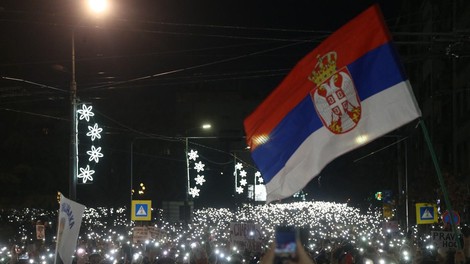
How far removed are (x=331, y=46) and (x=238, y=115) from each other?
343ft

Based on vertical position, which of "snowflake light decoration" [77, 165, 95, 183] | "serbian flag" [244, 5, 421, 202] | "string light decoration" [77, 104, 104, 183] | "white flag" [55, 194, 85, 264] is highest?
"string light decoration" [77, 104, 104, 183]

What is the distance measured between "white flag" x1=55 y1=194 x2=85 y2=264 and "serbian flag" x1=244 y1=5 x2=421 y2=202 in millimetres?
4278

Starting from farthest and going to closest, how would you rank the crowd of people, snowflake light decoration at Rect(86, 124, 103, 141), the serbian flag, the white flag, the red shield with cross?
snowflake light decoration at Rect(86, 124, 103, 141)
the crowd of people
the white flag
the red shield with cross
the serbian flag

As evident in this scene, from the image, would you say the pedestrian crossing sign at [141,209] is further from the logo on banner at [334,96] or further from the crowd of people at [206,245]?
the logo on banner at [334,96]

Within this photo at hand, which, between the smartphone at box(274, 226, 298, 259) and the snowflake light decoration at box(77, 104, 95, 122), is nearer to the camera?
the smartphone at box(274, 226, 298, 259)

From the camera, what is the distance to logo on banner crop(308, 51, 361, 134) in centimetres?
790

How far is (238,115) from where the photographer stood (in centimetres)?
11262

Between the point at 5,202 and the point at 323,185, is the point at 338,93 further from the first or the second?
the point at 323,185

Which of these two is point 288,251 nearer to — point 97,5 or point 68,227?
point 68,227

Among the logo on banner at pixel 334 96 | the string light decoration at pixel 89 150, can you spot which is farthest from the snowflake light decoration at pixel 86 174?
the logo on banner at pixel 334 96

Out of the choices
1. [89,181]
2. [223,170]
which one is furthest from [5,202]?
[223,170]

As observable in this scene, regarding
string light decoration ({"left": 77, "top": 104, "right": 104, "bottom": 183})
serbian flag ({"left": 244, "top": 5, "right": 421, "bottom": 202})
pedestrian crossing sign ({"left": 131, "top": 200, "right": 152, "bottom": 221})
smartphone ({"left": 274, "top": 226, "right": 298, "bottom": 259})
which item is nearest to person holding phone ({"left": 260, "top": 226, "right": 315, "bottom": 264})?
smartphone ({"left": 274, "top": 226, "right": 298, "bottom": 259})

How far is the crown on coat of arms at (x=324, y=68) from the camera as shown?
805cm

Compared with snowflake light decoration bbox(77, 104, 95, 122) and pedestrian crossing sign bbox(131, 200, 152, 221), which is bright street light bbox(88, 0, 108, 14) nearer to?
snowflake light decoration bbox(77, 104, 95, 122)
